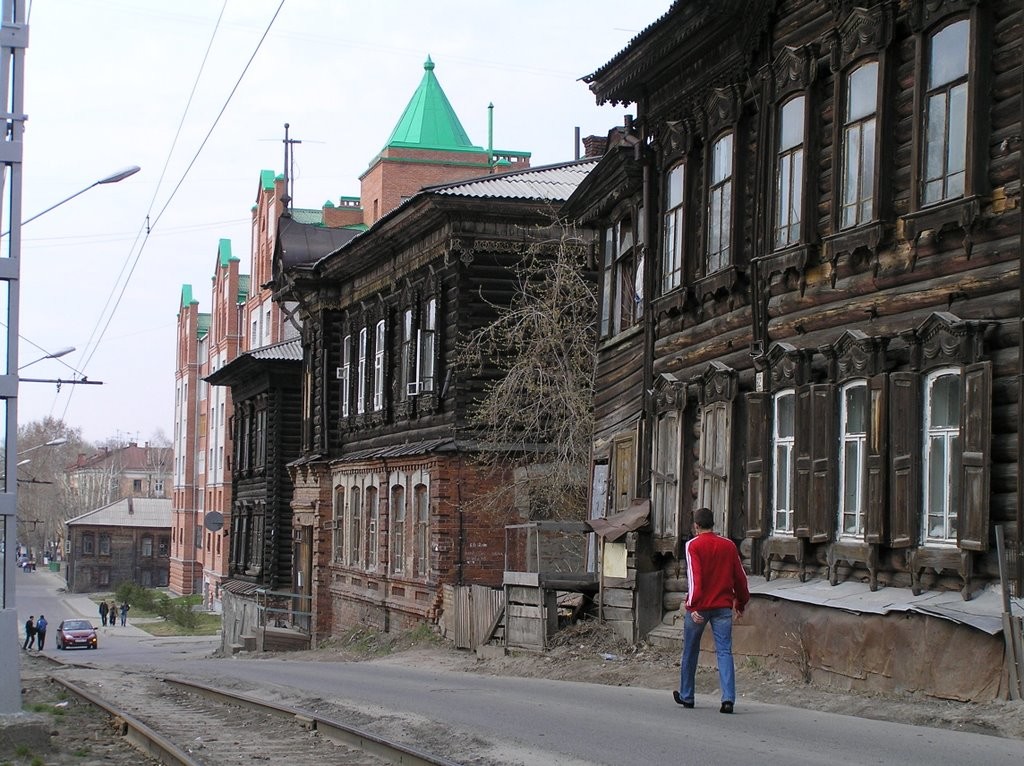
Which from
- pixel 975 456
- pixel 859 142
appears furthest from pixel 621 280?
pixel 975 456

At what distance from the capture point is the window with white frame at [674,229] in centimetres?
1909

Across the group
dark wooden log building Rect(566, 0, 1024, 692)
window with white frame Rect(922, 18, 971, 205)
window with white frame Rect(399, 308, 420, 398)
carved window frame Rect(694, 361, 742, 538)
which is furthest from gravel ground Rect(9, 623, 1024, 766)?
window with white frame Rect(399, 308, 420, 398)

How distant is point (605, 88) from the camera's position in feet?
68.9

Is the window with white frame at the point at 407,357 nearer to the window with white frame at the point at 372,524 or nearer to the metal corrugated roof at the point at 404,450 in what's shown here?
the metal corrugated roof at the point at 404,450

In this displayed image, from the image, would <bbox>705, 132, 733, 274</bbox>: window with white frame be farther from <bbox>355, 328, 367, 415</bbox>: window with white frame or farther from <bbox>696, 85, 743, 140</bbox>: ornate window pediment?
<bbox>355, 328, 367, 415</bbox>: window with white frame

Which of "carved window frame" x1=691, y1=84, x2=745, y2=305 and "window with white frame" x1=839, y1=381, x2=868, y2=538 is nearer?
"window with white frame" x1=839, y1=381, x2=868, y2=538

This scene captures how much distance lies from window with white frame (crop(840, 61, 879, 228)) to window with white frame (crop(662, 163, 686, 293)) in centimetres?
437

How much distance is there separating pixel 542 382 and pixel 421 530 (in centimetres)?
458

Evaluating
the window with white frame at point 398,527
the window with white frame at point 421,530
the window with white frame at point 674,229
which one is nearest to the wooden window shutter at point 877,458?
the window with white frame at point 674,229

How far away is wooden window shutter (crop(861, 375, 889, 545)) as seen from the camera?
1342 cm

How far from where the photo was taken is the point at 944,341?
1264cm

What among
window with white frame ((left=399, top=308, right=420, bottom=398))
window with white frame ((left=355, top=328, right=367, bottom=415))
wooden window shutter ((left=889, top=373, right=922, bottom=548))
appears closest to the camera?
wooden window shutter ((left=889, top=373, right=922, bottom=548))

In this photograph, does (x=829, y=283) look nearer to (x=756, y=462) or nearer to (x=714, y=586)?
(x=756, y=462)

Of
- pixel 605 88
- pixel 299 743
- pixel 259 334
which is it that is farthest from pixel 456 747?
pixel 259 334
